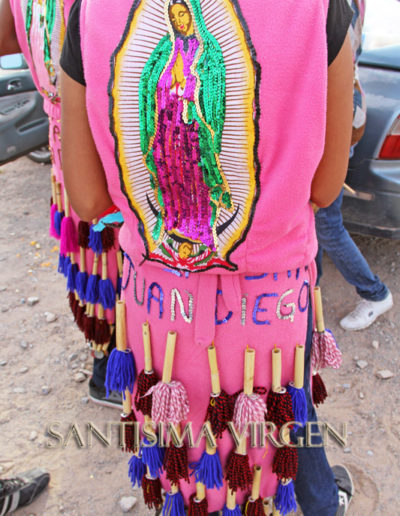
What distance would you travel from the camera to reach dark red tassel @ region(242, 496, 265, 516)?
1508 millimetres

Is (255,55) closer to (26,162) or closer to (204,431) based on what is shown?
(204,431)

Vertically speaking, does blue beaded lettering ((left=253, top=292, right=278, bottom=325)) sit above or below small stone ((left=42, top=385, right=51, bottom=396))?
above

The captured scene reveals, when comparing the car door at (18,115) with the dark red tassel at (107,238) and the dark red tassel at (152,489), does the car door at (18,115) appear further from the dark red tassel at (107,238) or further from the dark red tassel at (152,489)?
the dark red tassel at (152,489)

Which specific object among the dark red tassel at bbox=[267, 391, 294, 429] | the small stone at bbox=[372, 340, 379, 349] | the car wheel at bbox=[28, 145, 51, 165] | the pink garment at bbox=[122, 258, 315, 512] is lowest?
the small stone at bbox=[372, 340, 379, 349]

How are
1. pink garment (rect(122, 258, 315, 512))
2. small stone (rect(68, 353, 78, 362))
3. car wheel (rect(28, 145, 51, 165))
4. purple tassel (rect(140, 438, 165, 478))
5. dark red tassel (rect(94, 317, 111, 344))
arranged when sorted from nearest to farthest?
1. pink garment (rect(122, 258, 315, 512))
2. purple tassel (rect(140, 438, 165, 478))
3. dark red tassel (rect(94, 317, 111, 344))
4. small stone (rect(68, 353, 78, 362))
5. car wheel (rect(28, 145, 51, 165))

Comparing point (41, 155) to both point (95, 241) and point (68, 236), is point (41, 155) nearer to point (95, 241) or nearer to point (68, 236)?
point (68, 236)

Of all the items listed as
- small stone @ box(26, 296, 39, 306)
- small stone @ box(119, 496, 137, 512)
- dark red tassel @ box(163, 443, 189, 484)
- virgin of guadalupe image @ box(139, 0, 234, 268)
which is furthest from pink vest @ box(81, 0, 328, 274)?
small stone @ box(26, 296, 39, 306)

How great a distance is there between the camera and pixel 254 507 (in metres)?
1.51

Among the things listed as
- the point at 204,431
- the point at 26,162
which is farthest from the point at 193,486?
the point at 26,162

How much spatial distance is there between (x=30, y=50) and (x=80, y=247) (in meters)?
0.78

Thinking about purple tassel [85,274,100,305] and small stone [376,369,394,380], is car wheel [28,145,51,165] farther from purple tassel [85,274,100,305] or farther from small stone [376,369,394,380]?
small stone [376,369,394,380]

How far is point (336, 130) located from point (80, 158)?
1.84 feet

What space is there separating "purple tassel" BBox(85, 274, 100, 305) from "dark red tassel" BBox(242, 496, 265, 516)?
107cm

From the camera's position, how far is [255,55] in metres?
0.93
